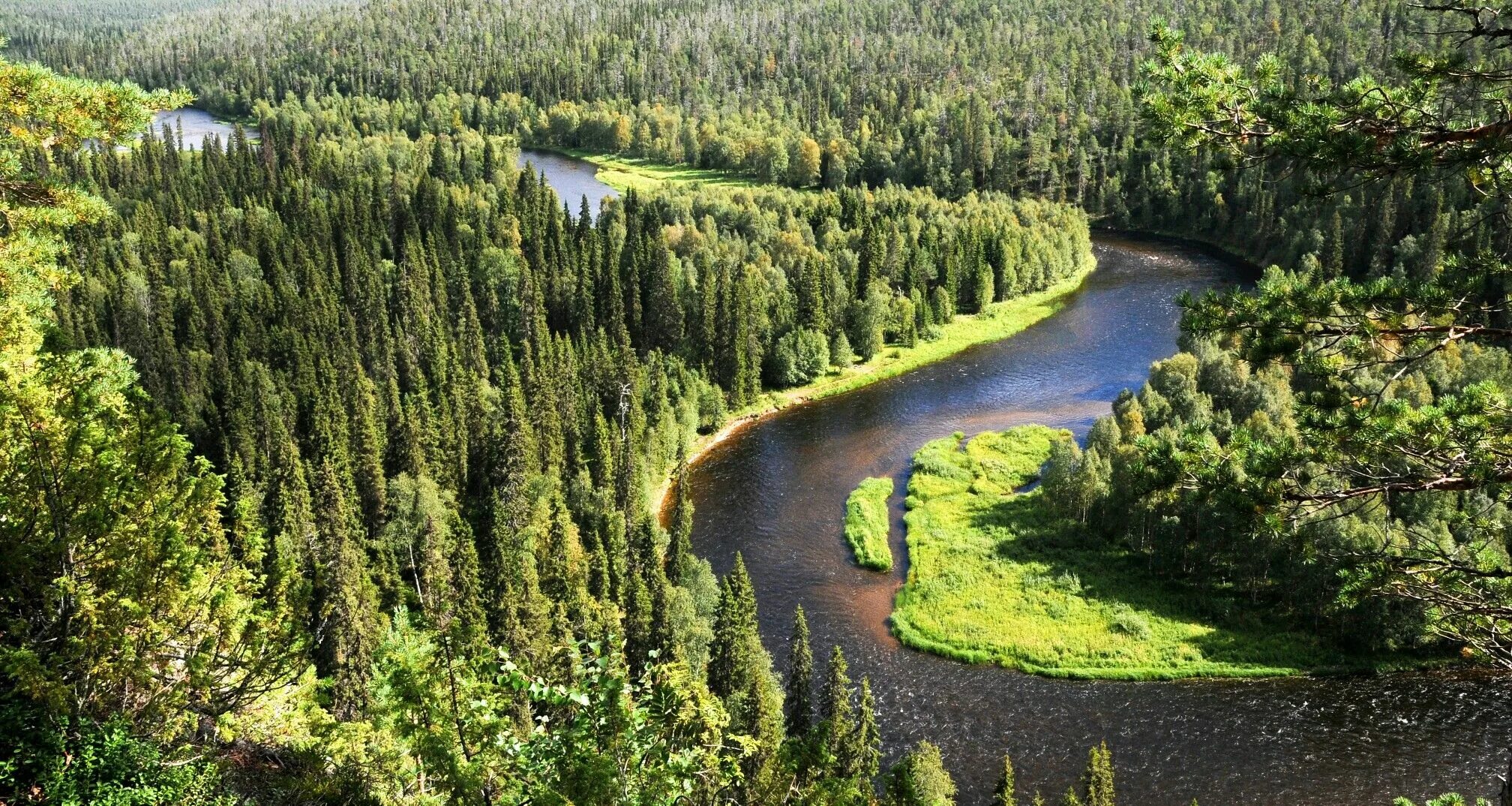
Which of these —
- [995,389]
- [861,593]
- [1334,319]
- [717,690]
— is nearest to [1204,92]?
[1334,319]

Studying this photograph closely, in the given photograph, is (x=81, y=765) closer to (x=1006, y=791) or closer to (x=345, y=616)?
(x=1006, y=791)

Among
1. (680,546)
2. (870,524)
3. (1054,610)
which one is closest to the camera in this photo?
(680,546)

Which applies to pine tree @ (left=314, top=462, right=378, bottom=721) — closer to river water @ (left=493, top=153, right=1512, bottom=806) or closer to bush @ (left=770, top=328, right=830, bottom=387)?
river water @ (left=493, top=153, right=1512, bottom=806)

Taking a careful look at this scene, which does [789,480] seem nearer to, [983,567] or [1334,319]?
[983,567]

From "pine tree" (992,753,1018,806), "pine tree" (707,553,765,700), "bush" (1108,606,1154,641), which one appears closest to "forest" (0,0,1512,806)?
"pine tree" (707,553,765,700)

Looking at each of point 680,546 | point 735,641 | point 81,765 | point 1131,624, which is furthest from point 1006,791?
point 81,765

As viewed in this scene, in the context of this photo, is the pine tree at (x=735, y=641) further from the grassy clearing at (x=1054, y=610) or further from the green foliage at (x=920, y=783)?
the grassy clearing at (x=1054, y=610)
